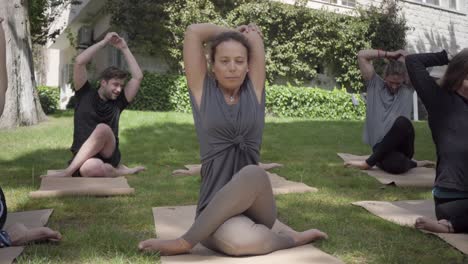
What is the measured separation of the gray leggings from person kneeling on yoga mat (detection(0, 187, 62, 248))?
2.65 ft

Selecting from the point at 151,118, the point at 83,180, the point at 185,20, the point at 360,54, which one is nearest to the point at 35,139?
the point at 151,118

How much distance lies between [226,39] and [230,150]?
596mm

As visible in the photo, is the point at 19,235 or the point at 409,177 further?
the point at 409,177

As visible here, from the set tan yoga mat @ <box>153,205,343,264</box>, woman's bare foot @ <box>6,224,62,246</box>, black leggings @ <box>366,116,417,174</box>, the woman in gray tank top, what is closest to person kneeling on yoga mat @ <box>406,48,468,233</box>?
tan yoga mat @ <box>153,205,343,264</box>

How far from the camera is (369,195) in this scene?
4090mm

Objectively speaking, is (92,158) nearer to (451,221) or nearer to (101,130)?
(101,130)

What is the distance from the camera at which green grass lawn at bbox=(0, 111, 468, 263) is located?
100 inches

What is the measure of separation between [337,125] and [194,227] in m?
7.74

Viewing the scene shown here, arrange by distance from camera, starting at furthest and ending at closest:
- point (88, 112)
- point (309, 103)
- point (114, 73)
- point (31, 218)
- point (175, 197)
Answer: point (309, 103) < point (88, 112) < point (114, 73) < point (175, 197) < point (31, 218)

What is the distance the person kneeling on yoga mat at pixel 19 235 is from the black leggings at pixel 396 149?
343 centimetres

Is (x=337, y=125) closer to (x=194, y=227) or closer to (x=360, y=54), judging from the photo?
(x=360, y=54)

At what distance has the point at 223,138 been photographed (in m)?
2.46

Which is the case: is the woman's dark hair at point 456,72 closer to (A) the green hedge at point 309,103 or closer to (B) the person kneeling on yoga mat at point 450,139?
(B) the person kneeling on yoga mat at point 450,139

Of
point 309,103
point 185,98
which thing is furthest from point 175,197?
point 309,103
